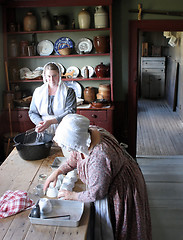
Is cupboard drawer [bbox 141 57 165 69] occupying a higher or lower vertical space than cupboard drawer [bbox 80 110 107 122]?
higher

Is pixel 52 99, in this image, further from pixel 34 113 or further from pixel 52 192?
pixel 52 192

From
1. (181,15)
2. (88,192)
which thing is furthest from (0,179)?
(181,15)

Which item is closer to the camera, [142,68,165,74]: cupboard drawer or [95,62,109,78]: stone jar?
Answer: [95,62,109,78]: stone jar

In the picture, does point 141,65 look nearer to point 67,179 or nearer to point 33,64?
point 33,64

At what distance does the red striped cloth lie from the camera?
1.79m

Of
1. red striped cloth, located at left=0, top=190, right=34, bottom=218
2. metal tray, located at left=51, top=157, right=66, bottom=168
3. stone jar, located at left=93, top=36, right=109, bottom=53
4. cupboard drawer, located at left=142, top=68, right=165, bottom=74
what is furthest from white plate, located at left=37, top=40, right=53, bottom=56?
cupboard drawer, located at left=142, top=68, right=165, bottom=74

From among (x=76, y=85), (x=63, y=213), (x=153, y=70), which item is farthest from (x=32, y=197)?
(x=153, y=70)

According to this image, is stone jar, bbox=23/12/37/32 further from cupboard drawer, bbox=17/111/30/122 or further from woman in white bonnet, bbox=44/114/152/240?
woman in white bonnet, bbox=44/114/152/240

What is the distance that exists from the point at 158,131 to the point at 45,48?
9.73 ft

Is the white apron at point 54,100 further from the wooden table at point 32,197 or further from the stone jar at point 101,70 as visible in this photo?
the stone jar at point 101,70

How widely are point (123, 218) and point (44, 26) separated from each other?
3207 millimetres

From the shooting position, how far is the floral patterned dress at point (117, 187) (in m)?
1.76

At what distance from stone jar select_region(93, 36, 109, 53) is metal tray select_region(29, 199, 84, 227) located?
285 cm

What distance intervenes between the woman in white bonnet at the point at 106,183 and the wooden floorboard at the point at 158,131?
10.2ft
